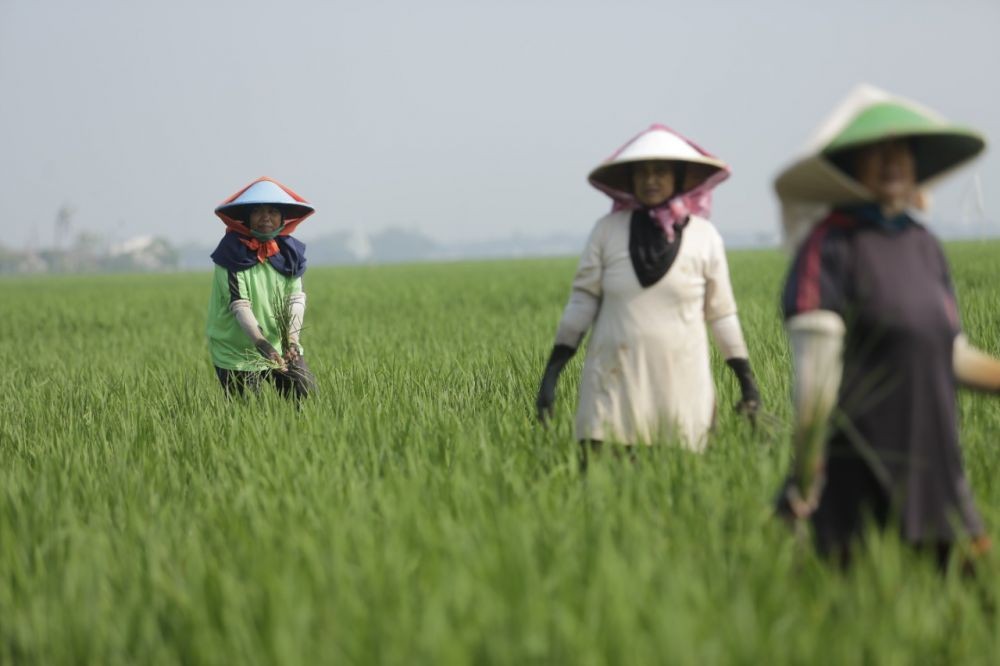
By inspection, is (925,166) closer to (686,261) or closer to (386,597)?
(686,261)

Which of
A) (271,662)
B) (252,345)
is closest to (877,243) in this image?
(271,662)

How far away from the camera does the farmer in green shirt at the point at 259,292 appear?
14.6 ft

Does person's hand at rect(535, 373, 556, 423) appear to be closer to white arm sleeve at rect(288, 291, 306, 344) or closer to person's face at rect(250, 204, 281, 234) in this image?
white arm sleeve at rect(288, 291, 306, 344)

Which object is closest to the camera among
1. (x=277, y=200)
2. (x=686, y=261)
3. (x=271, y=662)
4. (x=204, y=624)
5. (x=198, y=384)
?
(x=271, y=662)

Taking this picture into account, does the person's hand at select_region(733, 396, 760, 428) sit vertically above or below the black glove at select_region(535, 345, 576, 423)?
below

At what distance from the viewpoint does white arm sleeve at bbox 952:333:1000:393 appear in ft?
6.72

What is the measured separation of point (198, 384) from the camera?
5.74 m

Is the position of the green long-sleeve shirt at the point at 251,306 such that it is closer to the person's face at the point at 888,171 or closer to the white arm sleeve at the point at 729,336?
the white arm sleeve at the point at 729,336

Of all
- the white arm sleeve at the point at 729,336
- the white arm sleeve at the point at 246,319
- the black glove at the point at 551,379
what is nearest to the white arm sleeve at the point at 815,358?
the white arm sleeve at the point at 729,336

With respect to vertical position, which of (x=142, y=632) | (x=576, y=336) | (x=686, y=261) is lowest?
(x=142, y=632)

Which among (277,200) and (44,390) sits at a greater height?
(277,200)

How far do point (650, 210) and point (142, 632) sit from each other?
184cm

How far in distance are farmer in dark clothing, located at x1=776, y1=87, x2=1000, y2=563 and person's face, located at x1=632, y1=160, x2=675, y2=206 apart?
Answer: 825 millimetres

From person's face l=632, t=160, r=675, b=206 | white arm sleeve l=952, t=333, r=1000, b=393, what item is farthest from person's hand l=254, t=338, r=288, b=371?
white arm sleeve l=952, t=333, r=1000, b=393
